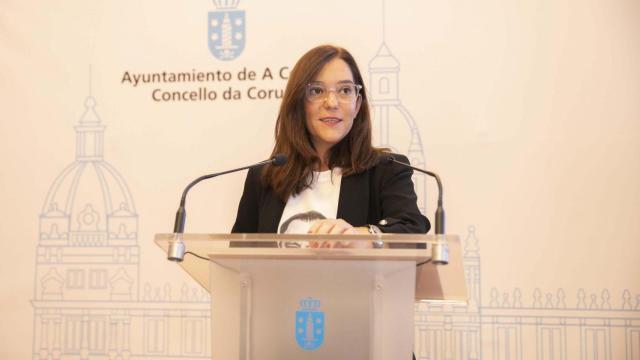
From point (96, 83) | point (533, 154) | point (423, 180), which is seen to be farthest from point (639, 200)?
point (96, 83)

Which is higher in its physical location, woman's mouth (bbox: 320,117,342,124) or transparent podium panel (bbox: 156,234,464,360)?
woman's mouth (bbox: 320,117,342,124)

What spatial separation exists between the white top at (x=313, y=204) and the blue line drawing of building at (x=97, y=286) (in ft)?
3.56

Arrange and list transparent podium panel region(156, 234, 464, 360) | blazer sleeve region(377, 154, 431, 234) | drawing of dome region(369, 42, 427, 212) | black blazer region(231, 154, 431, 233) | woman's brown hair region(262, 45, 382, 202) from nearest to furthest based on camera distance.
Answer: transparent podium panel region(156, 234, 464, 360) < blazer sleeve region(377, 154, 431, 234) < black blazer region(231, 154, 431, 233) < woman's brown hair region(262, 45, 382, 202) < drawing of dome region(369, 42, 427, 212)

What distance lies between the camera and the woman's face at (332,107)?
2377 millimetres

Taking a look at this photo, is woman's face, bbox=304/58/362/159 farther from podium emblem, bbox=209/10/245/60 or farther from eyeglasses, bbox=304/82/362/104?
podium emblem, bbox=209/10/245/60

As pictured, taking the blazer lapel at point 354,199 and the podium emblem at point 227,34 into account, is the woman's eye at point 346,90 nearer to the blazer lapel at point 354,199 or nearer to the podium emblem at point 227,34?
the blazer lapel at point 354,199

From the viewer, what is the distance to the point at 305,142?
2.45 metres

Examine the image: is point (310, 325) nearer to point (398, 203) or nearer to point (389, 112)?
point (398, 203)

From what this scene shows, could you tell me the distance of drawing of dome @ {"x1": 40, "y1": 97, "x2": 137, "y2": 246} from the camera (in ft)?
10.9

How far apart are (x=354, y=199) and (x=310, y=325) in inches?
31.4

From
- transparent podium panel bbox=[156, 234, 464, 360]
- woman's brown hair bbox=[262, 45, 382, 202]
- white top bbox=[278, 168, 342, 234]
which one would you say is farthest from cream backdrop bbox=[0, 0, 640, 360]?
transparent podium panel bbox=[156, 234, 464, 360]

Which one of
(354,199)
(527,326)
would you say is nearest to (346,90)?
(354,199)

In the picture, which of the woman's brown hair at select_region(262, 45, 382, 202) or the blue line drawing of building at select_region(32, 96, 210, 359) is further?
the blue line drawing of building at select_region(32, 96, 210, 359)

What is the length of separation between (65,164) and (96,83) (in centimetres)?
42
